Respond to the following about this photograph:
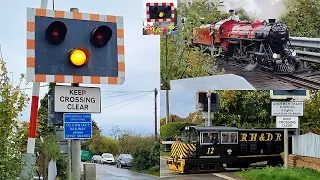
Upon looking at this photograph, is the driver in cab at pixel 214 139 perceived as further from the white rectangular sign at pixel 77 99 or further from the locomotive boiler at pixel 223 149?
the white rectangular sign at pixel 77 99

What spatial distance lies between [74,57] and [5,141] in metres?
2.70

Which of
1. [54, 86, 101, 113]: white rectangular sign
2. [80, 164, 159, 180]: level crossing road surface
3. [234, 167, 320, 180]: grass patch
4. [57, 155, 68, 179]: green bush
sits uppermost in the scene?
[54, 86, 101, 113]: white rectangular sign

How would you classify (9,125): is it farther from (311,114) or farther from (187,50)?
(311,114)

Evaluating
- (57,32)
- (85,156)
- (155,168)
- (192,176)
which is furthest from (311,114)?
(57,32)

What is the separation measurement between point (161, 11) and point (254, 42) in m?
2.28

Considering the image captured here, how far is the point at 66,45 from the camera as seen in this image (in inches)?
181

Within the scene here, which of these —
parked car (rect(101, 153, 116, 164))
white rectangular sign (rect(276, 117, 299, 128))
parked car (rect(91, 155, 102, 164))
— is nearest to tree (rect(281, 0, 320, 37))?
white rectangular sign (rect(276, 117, 299, 128))

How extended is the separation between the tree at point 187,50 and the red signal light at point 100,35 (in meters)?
8.26

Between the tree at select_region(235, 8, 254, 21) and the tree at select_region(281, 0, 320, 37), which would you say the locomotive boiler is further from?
the tree at select_region(235, 8, 254, 21)

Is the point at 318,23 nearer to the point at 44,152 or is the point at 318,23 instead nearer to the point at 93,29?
the point at 44,152

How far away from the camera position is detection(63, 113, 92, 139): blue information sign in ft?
15.4

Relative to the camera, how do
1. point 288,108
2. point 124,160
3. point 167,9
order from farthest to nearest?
point 124,160 → point 167,9 → point 288,108

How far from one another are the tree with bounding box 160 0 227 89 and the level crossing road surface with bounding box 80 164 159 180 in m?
4.77

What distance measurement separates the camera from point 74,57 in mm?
4590
